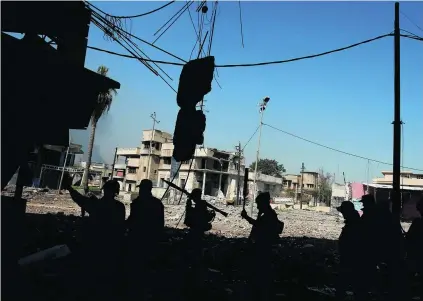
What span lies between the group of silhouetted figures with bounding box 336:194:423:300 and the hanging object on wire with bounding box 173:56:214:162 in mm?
2441

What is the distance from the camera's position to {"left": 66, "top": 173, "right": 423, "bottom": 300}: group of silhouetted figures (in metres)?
4.57

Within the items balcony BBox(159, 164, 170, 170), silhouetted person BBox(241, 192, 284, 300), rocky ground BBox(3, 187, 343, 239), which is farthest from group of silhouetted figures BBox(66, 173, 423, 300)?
balcony BBox(159, 164, 170, 170)

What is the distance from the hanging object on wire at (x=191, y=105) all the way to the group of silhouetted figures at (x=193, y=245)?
0.81 metres

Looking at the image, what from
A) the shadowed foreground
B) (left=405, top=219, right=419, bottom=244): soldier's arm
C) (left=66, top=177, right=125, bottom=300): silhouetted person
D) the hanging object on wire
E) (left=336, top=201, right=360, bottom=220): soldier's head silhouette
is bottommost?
the shadowed foreground

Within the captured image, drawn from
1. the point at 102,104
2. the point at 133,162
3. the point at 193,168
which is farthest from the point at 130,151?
the point at 102,104

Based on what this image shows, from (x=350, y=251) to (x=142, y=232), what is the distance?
2.99 metres

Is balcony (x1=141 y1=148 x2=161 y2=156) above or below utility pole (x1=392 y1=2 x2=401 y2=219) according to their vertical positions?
above

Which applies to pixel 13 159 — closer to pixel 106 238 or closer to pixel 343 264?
pixel 106 238

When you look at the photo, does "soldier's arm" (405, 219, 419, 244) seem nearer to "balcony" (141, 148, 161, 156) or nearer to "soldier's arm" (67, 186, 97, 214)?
"soldier's arm" (67, 186, 97, 214)

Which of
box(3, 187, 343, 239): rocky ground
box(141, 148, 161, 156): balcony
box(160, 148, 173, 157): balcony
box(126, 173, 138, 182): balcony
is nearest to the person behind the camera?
box(3, 187, 343, 239): rocky ground

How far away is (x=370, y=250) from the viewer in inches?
214

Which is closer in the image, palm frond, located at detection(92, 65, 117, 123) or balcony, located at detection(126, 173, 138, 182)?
palm frond, located at detection(92, 65, 117, 123)

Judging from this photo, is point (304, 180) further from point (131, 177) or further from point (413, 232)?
point (413, 232)

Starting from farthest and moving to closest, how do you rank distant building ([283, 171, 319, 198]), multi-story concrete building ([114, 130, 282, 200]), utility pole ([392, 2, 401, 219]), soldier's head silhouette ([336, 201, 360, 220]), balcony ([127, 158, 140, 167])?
1. distant building ([283, 171, 319, 198])
2. balcony ([127, 158, 140, 167])
3. multi-story concrete building ([114, 130, 282, 200])
4. utility pole ([392, 2, 401, 219])
5. soldier's head silhouette ([336, 201, 360, 220])
